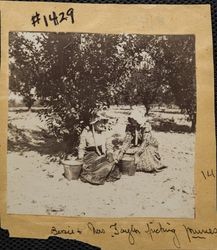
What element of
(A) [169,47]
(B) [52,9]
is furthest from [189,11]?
(B) [52,9]

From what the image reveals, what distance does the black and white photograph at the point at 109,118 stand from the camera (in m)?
0.42

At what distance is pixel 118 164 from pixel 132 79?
9cm

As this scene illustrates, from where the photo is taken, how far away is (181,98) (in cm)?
42

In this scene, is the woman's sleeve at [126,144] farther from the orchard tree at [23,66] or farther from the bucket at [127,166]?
the orchard tree at [23,66]

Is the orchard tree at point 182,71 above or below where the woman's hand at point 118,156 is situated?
above

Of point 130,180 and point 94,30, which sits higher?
point 94,30

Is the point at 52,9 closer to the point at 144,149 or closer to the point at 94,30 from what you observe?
the point at 94,30

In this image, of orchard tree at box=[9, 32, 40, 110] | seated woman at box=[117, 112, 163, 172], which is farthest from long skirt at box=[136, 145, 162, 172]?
orchard tree at box=[9, 32, 40, 110]

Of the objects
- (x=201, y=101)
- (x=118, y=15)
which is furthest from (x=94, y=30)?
Result: (x=201, y=101)
